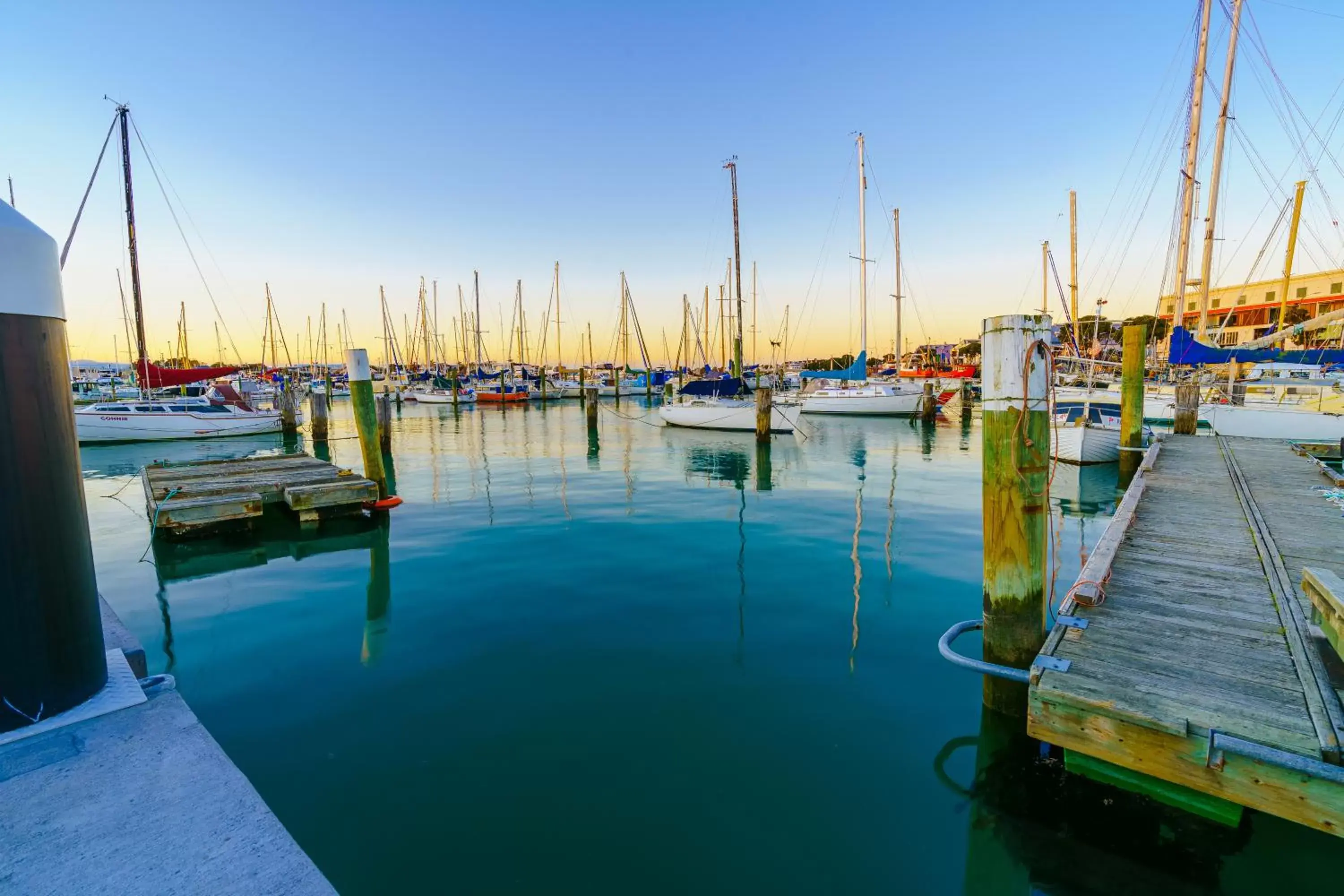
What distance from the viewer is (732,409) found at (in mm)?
26547

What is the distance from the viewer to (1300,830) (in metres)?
3.75

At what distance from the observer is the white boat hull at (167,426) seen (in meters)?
25.8

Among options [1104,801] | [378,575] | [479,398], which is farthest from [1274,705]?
[479,398]

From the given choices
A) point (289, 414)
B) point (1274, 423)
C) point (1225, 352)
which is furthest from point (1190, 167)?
point (289, 414)

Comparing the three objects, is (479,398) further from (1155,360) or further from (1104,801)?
(1104,801)

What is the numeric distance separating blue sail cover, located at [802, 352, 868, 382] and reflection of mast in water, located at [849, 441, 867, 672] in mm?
19194

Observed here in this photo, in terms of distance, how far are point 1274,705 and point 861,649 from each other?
10.7ft

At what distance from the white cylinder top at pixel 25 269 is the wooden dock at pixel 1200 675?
17.7ft

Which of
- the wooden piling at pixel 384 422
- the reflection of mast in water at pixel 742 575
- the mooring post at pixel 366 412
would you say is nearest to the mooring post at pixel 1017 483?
the reflection of mast in water at pixel 742 575

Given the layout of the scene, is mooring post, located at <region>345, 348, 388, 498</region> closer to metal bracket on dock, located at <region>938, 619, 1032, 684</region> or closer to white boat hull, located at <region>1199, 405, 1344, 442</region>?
metal bracket on dock, located at <region>938, 619, 1032, 684</region>

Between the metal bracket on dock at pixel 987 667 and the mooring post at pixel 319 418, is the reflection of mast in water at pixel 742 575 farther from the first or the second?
the mooring post at pixel 319 418

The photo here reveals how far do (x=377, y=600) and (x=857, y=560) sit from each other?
662 centimetres

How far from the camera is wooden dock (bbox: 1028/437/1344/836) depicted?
3295mm

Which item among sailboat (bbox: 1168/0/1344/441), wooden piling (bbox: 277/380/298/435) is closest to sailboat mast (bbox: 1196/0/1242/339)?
sailboat (bbox: 1168/0/1344/441)
